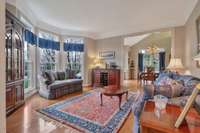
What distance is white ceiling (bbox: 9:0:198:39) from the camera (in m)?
3.69

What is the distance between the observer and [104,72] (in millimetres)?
6809

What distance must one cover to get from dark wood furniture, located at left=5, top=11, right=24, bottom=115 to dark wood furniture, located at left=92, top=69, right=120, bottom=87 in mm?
3774

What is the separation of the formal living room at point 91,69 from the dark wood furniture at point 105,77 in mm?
49

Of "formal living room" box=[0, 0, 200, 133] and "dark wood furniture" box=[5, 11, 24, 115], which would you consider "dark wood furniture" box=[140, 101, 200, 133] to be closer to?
"formal living room" box=[0, 0, 200, 133]

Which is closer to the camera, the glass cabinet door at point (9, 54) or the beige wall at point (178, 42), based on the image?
the glass cabinet door at point (9, 54)

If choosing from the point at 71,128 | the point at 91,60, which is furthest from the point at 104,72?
the point at 71,128

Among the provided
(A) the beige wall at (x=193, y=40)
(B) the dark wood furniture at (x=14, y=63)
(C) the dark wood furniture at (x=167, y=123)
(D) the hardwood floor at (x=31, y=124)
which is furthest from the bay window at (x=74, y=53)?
(C) the dark wood furniture at (x=167, y=123)

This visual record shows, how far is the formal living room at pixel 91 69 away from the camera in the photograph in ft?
4.23

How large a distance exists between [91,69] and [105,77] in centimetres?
92

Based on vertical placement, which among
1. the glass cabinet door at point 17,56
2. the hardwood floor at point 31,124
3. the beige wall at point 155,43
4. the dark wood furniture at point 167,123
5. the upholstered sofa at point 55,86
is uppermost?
the beige wall at point 155,43

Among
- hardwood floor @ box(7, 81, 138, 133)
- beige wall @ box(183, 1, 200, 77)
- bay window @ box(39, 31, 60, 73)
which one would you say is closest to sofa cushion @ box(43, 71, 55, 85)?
bay window @ box(39, 31, 60, 73)

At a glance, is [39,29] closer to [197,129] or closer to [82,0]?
[82,0]

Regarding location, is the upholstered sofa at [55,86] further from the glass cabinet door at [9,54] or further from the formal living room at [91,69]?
the glass cabinet door at [9,54]

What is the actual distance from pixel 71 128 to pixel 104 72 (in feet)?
14.7
